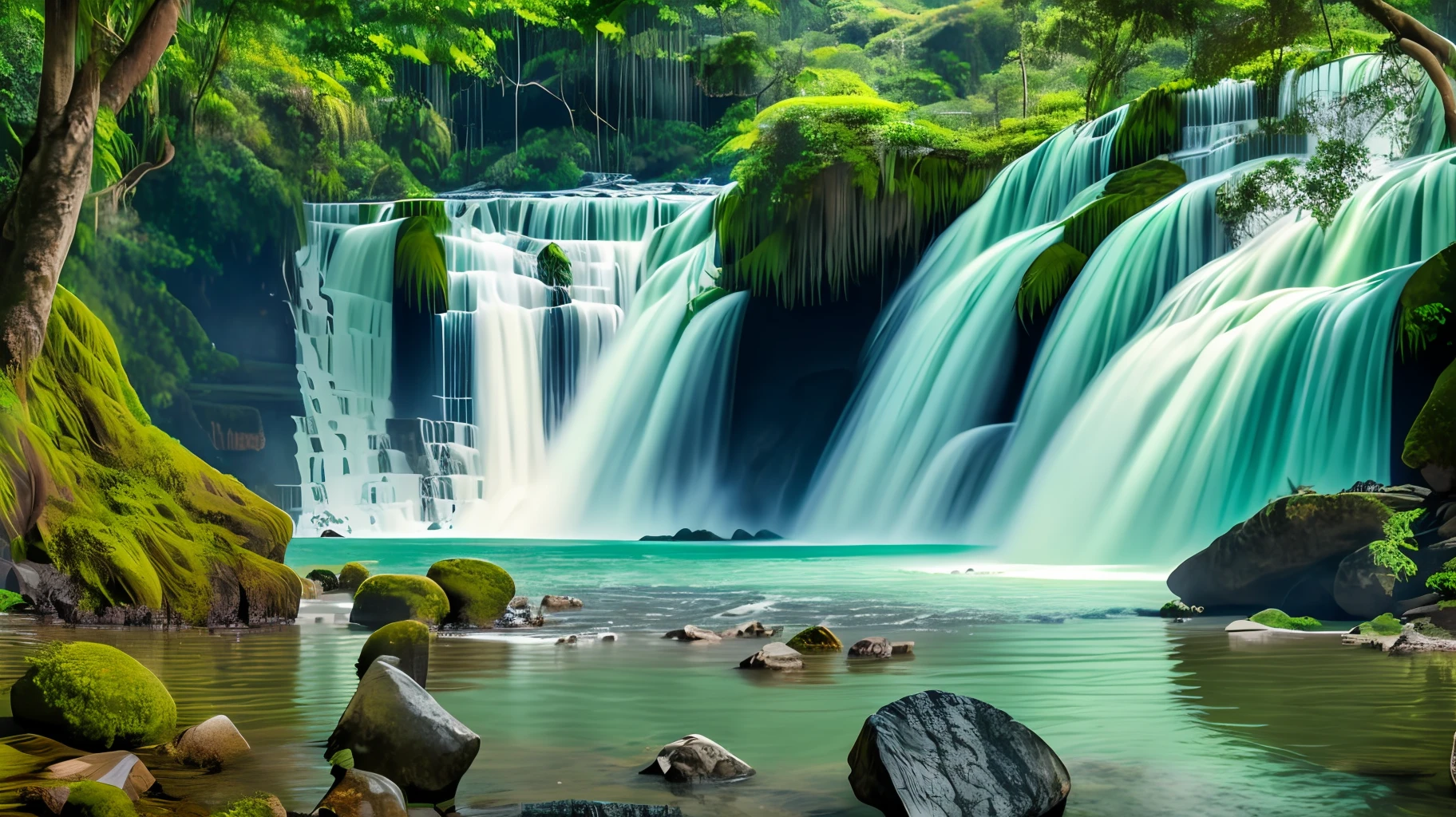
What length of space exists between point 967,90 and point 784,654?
43.4 meters

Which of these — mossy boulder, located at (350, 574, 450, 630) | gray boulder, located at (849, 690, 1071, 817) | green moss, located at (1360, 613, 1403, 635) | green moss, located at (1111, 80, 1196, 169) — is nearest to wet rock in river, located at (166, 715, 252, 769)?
gray boulder, located at (849, 690, 1071, 817)

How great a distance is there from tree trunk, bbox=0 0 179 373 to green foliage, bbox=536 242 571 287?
60.3 ft

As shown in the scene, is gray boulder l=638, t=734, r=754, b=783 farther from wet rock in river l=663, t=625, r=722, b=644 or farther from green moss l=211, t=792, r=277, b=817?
wet rock in river l=663, t=625, r=722, b=644

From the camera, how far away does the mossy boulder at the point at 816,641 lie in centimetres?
820

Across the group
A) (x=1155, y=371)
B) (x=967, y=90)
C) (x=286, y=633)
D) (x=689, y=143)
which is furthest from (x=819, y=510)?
(x=967, y=90)

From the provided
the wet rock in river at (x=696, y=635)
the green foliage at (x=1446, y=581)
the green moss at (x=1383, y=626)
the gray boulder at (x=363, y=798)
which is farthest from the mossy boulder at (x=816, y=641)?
the gray boulder at (x=363, y=798)

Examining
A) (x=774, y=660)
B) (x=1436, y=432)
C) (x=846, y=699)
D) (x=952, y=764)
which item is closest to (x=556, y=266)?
(x=1436, y=432)

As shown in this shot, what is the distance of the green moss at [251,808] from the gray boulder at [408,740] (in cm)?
65

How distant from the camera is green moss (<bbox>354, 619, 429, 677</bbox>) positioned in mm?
6004

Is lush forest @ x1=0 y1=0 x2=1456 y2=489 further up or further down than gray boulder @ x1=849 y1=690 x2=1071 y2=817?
further up

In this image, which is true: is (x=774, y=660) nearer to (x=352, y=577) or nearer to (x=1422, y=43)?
(x=352, y=577)

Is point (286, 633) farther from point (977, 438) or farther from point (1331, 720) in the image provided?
point (977, 438)

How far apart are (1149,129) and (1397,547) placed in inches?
584

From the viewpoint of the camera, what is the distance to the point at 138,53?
10133 millimetres
